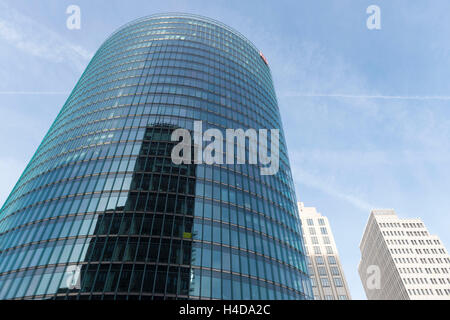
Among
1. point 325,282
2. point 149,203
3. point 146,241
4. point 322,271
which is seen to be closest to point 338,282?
point 325,282

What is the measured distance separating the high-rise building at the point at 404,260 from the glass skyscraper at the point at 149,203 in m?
91.7

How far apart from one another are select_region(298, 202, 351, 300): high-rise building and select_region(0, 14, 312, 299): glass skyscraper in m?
50.3

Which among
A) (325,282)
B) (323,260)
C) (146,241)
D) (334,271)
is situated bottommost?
(146,241)

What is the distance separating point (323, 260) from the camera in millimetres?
101688

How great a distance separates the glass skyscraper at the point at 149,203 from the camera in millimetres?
34938

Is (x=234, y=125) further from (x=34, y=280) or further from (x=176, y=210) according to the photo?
(x=34, y=280)

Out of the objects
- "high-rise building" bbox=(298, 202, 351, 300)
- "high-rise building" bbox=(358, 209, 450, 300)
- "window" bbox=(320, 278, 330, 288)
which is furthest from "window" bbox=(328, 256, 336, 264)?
"high-rise building" bbox=(358, 209, 450, 300)

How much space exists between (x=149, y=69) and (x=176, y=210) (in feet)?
118

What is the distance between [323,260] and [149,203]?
80275 millimetres

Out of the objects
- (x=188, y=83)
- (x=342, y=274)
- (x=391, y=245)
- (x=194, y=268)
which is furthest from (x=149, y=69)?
(x=391, y=245)

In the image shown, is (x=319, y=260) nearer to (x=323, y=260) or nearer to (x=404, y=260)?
(x=323, y=260)

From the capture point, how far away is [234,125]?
5903 centimetres

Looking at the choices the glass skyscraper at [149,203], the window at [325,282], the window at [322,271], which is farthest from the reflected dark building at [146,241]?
the window at [325,282]

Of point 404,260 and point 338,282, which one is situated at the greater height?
point 404,260
